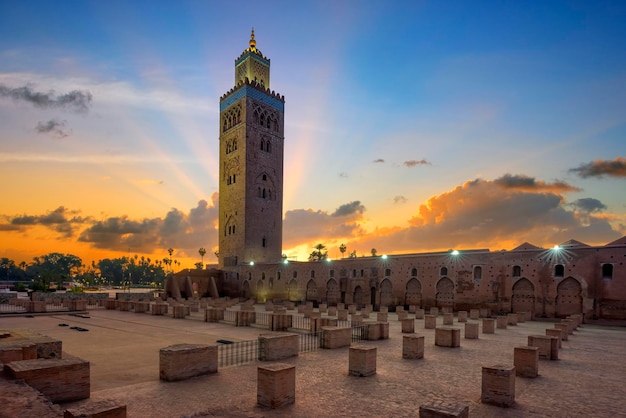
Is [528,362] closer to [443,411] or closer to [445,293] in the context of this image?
[443,411]

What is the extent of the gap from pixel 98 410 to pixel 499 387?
651 cm

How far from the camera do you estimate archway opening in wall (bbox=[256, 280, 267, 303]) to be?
144 feet

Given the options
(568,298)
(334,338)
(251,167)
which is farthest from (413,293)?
(251,167)

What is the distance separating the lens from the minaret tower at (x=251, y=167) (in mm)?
49562

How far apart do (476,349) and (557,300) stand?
15.0 m

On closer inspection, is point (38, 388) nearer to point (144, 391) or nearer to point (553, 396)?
point (144, 391)

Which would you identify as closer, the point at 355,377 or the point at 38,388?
the point at 38,388

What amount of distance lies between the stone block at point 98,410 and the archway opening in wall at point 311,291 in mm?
33833

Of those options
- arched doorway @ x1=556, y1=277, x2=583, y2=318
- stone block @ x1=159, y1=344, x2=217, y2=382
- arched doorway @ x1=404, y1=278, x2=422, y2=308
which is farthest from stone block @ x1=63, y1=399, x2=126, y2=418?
arched doorway @ x1=404, y1=278, x2=422, y2=308

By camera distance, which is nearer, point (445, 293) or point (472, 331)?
point (472, 331)

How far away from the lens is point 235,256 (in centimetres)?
4962

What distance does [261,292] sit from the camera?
146 feet

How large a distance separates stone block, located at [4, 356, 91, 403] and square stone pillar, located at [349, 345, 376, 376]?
211 inches

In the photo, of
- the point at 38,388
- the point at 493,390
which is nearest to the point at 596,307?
the point at 493,390
